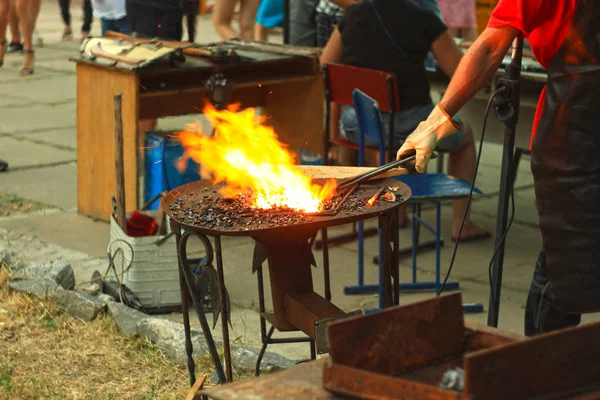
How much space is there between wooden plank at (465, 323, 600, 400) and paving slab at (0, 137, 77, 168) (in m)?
6.54

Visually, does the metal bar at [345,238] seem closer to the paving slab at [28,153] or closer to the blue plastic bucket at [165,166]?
the blue plastic bucket at [165,166]

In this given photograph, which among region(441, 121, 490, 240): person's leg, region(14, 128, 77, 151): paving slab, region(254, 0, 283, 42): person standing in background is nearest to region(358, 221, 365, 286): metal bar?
region(441, 121, 490, 240): person's leg

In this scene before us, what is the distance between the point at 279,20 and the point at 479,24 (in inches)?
A: 97.5

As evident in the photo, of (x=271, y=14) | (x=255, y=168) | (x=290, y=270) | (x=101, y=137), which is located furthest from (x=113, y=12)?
(x=290, y=270)

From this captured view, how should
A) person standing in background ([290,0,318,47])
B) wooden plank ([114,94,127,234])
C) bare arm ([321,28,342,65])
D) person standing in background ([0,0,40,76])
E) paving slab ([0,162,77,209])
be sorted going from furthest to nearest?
person standing in background ([0,0,40,76]) → person standing in background ([290,0,318,47]) → paving slab ([0,162,77,209]) → bare arm ([321,28,342,65]) → wooden plank ([114,94,127,234])

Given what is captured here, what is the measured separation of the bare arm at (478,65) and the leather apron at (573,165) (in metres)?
0.25

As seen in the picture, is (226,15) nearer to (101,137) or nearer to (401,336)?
(101,137)

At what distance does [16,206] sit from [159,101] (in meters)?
1.24

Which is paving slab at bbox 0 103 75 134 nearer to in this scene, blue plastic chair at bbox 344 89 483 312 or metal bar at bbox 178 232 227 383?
blue plastic chair at bbox 344 89 483 312

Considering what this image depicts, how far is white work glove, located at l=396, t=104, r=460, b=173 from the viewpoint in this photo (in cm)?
336

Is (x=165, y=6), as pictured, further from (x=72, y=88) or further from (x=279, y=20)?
(x=72, y=88)

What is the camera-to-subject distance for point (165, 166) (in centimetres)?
604

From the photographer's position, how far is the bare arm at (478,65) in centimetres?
333

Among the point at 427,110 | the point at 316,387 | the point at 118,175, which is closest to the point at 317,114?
the point at 427,110
